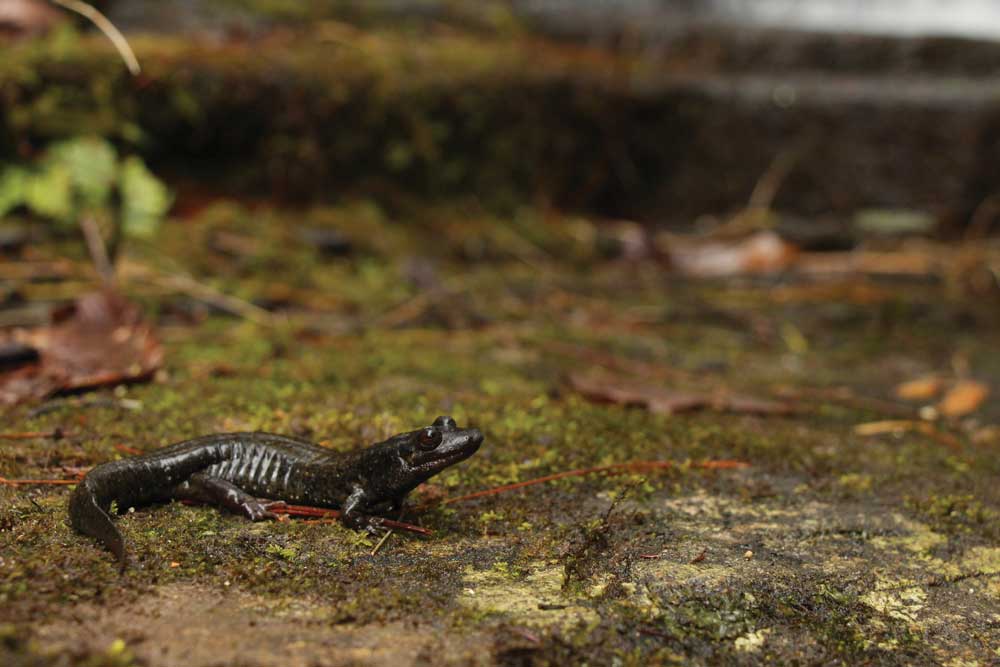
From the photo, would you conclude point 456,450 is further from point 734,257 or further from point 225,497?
point 734,257

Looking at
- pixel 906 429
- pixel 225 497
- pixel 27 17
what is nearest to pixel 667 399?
pixel 906 429

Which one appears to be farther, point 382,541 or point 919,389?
point 919,389

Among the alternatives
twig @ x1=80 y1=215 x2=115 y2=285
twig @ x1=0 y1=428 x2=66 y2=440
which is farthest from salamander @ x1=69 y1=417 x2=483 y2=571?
twig @ x1=80 y1=215 x2=115 y2=285

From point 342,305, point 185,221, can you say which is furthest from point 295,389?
point 185,221

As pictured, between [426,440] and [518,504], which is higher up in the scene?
[426,440]

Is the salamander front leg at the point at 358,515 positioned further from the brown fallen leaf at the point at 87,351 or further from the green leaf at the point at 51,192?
the green leaf at the point at 51,192

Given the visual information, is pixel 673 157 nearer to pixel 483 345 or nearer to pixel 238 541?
pixel 483 345

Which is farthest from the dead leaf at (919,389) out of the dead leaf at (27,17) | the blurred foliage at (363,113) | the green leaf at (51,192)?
the dead leaf at (27,17)
